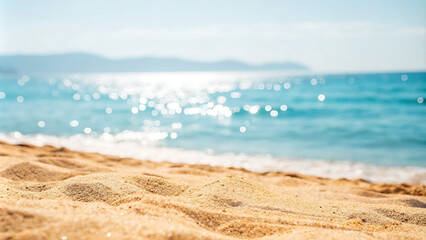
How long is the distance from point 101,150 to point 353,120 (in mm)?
10511

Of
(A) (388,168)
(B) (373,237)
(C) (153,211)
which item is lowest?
(A) (388,168)

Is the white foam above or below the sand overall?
below

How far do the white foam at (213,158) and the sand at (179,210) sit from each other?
2600 millimetres

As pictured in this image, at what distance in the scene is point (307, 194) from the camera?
15.3ft

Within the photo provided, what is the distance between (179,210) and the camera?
9.77 ft

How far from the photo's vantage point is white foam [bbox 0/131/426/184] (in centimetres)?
758

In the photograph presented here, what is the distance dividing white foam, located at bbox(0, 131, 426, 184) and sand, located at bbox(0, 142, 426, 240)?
8.53 ft

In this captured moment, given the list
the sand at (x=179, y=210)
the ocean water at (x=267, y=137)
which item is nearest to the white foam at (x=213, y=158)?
the ocean water at (x=267, y=137)

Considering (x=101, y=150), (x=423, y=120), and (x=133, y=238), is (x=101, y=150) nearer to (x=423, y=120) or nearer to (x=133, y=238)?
(x=133, y=238)

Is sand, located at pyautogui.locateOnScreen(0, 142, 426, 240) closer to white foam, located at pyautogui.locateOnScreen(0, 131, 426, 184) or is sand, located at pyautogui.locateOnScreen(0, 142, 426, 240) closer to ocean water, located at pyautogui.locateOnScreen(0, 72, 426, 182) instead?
white foam, located at pyautogui.locateOnScreen(0, 131, 426, 184)

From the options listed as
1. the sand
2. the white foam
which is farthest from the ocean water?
the sand

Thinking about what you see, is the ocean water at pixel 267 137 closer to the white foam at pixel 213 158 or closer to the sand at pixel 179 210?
the white foam at pixel 213 158

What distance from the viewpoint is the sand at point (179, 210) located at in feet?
7.33

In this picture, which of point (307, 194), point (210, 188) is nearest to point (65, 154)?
point (210, 188)
